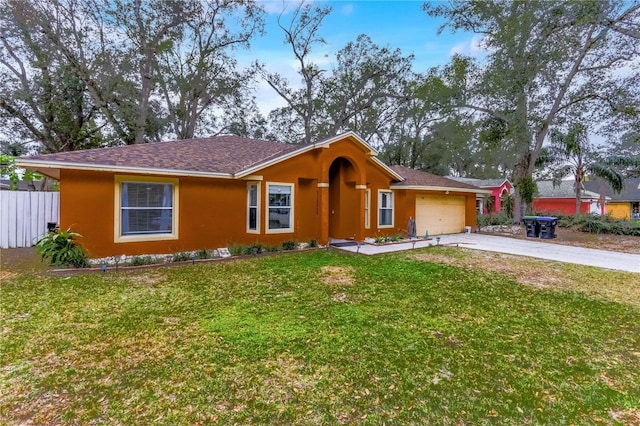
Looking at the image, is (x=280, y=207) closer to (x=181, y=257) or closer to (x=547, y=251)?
(x=181, y=257)

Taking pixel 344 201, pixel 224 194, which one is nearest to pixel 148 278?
pixel 224 194

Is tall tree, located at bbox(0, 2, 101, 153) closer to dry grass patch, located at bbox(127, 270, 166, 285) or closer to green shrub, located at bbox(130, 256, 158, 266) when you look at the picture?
green shrub, located at bbox(130, 256, 158, 266)

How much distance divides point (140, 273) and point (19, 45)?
18.1 meters

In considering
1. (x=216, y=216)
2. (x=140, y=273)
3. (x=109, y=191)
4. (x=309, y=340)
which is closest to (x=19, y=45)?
(x=109, y=191)

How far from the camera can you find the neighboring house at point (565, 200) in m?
29.3

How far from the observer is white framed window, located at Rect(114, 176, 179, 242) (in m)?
8.59

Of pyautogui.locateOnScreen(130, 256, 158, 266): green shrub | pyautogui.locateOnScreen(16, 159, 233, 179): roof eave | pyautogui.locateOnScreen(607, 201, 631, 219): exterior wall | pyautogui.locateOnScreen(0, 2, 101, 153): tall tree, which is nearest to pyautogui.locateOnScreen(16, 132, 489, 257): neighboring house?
pyautogui.locateOnScreen(16, 159, 233, 179): roof eave

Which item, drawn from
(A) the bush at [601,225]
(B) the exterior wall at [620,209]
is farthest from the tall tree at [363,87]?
(B) the exterior wall at [620,209]

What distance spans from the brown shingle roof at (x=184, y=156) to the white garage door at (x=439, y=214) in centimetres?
793

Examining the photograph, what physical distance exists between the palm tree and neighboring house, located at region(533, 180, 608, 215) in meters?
10.7

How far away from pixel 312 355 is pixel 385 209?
11.3 metres

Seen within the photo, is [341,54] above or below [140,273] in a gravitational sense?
above

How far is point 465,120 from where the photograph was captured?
835 inches

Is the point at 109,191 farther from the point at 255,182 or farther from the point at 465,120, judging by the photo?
the point at 465,120
